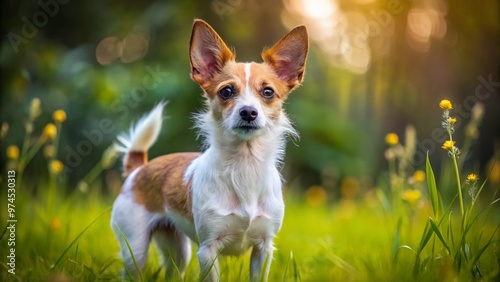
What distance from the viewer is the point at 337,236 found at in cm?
468

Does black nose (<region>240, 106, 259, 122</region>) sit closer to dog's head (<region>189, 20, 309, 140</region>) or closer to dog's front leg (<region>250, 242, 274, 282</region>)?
dog's head (<region>189, 20, 309, 140</region>)

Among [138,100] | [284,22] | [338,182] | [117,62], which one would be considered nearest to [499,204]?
[338,182]

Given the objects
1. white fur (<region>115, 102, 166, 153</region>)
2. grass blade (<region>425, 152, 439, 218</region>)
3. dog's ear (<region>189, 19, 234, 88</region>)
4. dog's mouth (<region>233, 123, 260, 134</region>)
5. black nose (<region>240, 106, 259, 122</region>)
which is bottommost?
white fur (<region>115, 102, 166, 153</region>)

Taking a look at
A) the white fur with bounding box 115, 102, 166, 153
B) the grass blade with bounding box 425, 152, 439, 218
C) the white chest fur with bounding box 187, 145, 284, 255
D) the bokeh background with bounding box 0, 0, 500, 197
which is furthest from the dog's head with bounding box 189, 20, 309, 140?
the bokeh background with bounding box 0, 0, 500, 197

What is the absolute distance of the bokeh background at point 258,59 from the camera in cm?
579

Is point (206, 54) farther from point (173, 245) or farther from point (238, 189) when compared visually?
point (173, 245)

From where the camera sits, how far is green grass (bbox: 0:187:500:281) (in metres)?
2.66

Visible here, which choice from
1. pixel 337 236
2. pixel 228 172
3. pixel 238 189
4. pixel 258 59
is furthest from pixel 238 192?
pixel 258 59

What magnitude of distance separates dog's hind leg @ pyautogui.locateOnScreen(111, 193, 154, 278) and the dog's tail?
458 millimetres

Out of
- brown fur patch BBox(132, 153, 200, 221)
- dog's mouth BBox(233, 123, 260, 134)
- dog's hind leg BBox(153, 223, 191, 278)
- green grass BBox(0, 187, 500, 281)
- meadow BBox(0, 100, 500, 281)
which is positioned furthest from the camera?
dog's hind leg BBox(153, 223, 191, 278)

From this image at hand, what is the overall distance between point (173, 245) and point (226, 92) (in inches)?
48.4

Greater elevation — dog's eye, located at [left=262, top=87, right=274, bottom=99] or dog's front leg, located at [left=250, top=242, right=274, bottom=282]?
dog's eye, located at [left=262, top=87, right=274, bottom=99]

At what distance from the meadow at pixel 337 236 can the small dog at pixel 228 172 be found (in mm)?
173

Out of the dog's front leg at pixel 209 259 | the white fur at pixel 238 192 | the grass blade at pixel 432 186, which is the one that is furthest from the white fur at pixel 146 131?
the grass blade at pixel 432 186
